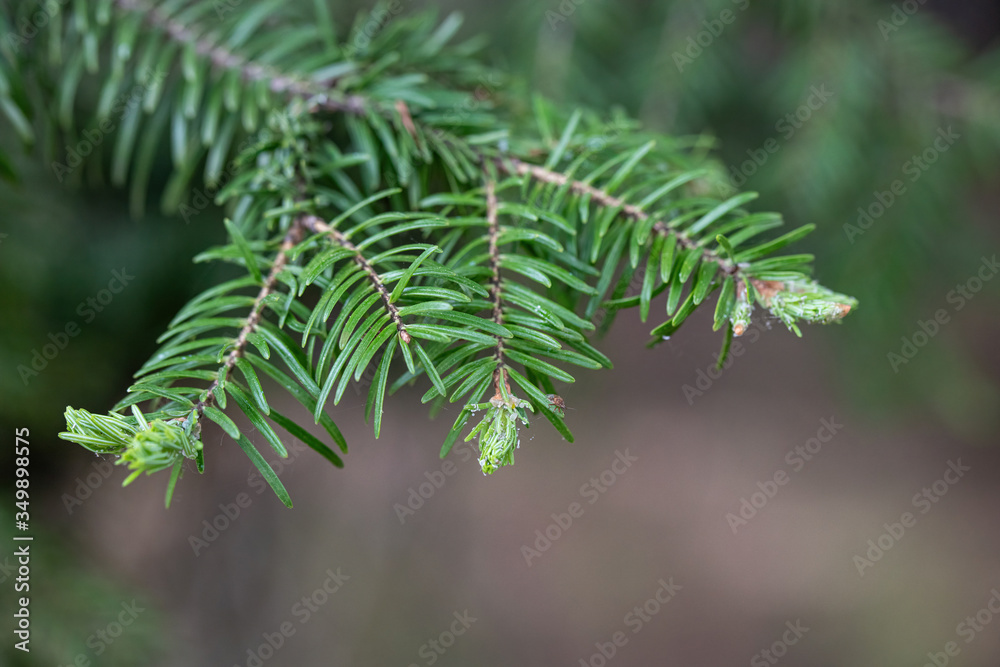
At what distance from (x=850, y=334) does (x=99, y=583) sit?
123 cm

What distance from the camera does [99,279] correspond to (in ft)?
2.97

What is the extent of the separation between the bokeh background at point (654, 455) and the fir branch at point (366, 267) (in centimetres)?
30

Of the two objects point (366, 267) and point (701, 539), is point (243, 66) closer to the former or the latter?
point (366, 267)

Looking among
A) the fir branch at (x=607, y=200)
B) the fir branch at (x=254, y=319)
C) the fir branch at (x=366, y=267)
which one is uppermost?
the fir branch at (x=607, y=200)

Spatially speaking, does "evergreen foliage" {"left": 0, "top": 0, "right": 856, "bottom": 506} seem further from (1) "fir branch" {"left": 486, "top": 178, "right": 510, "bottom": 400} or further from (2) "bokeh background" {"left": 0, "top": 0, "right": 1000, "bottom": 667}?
(2) "bokeh background" {"left": 0, "top": 0, "right": 1000, "bottom": 667}

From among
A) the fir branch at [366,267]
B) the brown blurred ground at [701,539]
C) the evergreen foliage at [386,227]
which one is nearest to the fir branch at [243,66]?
the evergreen foliage at [386,227]

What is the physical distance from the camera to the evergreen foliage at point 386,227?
1.20 ft

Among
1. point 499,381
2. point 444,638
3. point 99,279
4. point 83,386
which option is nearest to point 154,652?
point 83,386

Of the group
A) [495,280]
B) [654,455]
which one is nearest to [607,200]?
[495,280]

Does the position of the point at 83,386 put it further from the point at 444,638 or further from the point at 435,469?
the point at 444,638

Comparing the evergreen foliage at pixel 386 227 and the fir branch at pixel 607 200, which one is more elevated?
the fir branch at pixel 607 200

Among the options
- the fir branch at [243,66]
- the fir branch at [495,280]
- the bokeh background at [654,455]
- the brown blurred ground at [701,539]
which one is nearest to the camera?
the fir branch at [495,280]

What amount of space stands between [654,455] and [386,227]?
185 centimetres

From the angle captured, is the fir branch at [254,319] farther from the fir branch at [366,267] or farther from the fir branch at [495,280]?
the fir branch at [495,280]
